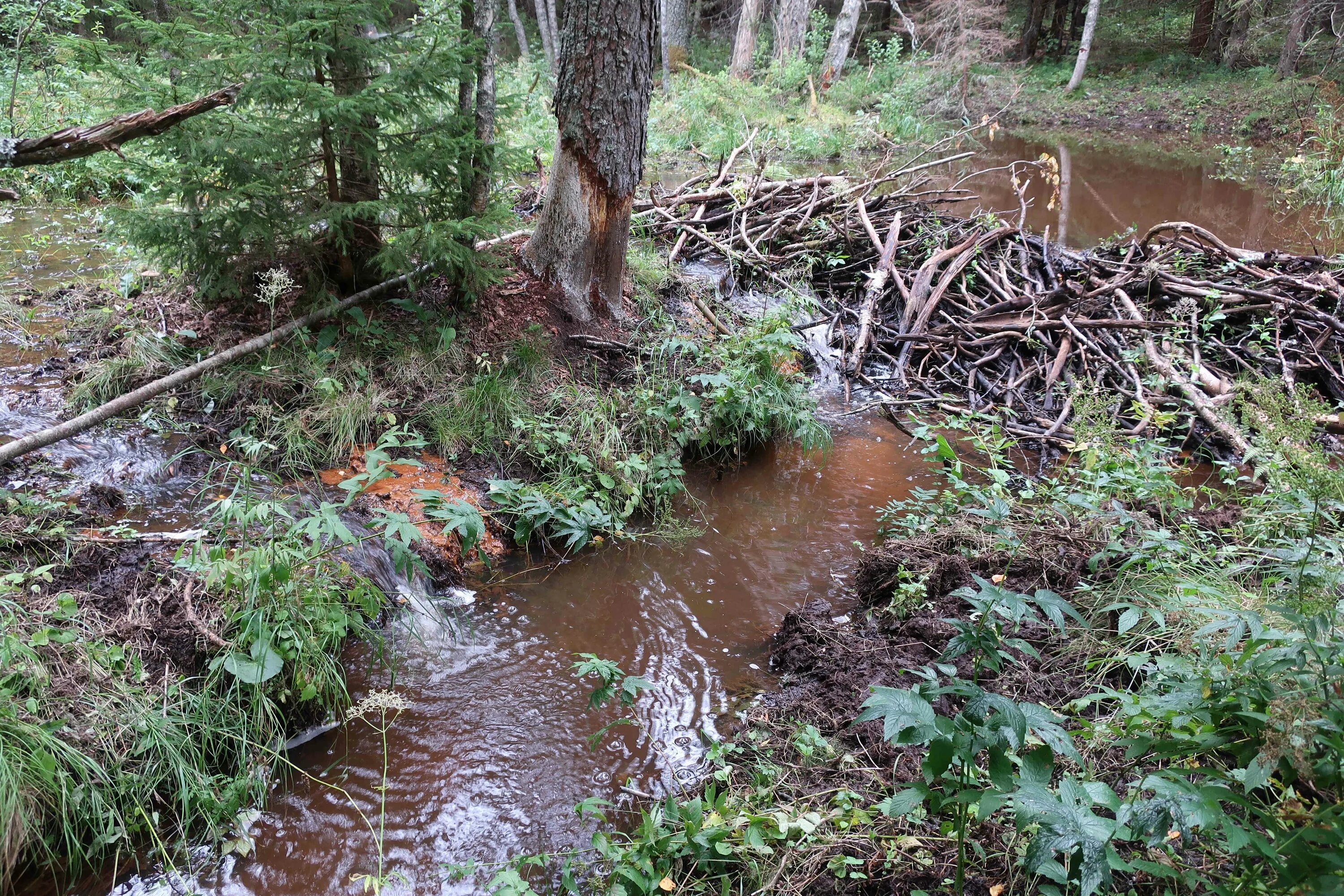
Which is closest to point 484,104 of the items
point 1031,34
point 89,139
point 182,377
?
point 89,139

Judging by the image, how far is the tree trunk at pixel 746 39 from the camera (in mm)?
18562

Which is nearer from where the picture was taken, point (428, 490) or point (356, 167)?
point (428, 490)

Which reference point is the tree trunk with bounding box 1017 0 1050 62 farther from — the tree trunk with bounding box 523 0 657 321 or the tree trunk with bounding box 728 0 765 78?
the tree trunk with bounding box 523 0 657 321

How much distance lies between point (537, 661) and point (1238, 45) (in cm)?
2579

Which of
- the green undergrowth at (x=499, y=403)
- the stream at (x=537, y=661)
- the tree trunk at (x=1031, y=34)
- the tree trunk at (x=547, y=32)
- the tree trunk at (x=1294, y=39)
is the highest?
the tree trunk at (x=1031, y=34)

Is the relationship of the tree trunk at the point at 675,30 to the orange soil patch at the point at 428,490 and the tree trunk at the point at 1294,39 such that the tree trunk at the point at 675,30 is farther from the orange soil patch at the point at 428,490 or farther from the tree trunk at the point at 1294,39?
the orange soil patch at the point at 428,490

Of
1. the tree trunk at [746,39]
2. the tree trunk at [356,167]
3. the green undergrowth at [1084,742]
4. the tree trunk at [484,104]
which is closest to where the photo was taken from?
the green undergrowth at [1084,742]

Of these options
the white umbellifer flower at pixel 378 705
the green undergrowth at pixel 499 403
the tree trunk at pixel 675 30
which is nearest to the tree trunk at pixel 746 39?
the tree trunk at pixel 675 30

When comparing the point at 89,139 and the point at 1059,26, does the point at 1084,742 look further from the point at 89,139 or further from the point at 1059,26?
the point at 1059,26

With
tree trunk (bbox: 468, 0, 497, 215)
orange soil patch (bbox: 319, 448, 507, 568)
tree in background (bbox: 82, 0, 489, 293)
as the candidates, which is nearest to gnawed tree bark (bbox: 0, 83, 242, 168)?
tree in background (bbox: 82, 0, 489, 293)

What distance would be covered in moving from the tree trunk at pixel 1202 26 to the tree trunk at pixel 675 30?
15480 millimetres

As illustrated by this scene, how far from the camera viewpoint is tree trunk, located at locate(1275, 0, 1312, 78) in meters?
16.5

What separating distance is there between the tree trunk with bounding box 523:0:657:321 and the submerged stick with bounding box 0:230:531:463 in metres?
Answer: 0.51

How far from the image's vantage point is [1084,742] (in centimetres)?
258
